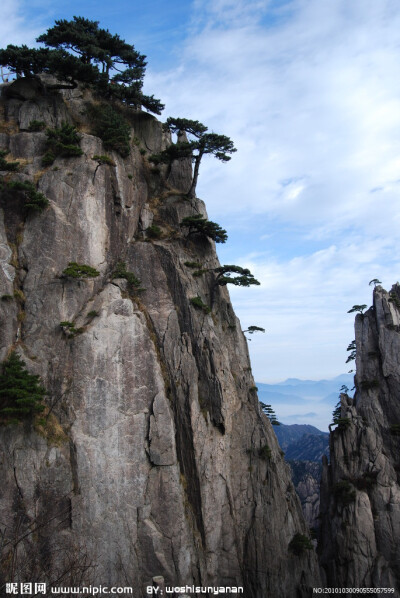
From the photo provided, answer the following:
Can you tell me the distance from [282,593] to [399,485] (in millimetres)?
16856

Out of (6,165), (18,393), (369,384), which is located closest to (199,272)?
(6,165)

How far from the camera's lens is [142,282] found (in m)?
34.0

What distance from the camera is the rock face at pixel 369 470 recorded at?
36938 millimetres

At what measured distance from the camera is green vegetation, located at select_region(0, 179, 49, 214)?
3027 centimetres

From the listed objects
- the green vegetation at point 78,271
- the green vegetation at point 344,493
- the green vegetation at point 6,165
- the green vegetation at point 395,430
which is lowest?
the green vegetation at point 344,493

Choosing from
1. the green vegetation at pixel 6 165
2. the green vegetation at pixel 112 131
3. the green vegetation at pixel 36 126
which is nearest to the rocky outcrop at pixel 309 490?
the green vegetation at pixel 112 131

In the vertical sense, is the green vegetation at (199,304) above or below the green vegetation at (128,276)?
below

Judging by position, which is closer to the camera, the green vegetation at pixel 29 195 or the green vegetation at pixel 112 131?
the green vegetation at pixel 29 195

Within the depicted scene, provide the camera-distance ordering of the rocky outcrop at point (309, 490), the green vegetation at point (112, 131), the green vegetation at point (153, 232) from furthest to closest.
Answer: the rocky outcrop at point (309, 490) → the green vegetation at point (153, 232) → the green vegetation at point (112, 131)

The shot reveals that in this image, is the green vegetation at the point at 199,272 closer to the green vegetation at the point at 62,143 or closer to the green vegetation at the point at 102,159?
the green vegetation at the point at 102,159

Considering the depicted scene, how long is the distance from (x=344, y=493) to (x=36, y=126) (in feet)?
147

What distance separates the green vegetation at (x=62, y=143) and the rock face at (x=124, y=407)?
797 millimetres

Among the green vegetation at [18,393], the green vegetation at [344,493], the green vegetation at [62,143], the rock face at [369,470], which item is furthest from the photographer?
the green vegetation at [344,493]

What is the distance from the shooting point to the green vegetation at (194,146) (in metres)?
38.8
